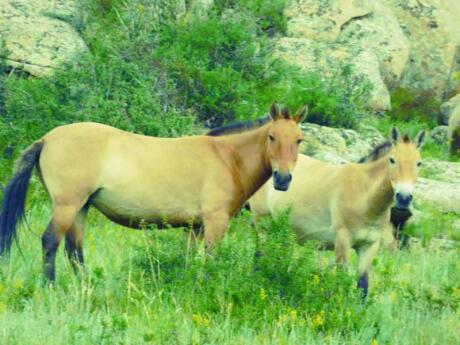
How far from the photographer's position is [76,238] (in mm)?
9438

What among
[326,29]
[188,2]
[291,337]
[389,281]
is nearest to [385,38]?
[326,29]

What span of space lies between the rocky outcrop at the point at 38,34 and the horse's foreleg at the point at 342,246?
587 cm

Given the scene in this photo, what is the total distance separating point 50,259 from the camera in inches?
359

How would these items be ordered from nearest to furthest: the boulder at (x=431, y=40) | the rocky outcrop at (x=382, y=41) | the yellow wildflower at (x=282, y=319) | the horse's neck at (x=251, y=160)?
the yellow wildflower at (x=282, y=319) < the horse's neck at (x=251, y=160) < the rocky outcrop at (x=382, y=41) < the boulder at (x=431, y=40)

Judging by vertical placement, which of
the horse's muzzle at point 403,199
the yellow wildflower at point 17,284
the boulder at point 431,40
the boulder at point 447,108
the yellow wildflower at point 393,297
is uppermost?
the horse's muzzle at point 403,199

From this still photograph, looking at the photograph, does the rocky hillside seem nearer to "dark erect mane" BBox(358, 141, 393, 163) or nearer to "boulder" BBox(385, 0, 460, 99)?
"boulder" BBox(385, 0, 460, 99)

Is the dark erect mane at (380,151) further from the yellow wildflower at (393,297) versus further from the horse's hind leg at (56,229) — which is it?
the horse's hind leg at (56,229)

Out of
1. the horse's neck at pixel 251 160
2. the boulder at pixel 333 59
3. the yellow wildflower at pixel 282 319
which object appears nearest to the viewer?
the yellow wildflower at pixel 282 319

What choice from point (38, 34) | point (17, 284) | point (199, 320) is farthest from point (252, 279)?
point (38, 34)

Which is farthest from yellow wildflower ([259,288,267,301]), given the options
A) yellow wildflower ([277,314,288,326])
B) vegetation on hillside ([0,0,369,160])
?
vegetation on hillside ([0,0,369,160])

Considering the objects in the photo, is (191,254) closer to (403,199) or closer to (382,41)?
(403,199)

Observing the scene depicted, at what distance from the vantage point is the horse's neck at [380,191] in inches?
403

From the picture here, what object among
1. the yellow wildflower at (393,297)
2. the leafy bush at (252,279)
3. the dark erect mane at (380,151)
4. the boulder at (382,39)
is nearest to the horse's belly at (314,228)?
the dark erect mane at (380,151)

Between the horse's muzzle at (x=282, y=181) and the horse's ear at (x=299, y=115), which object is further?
the horse's ear at (x=299, y=115)
